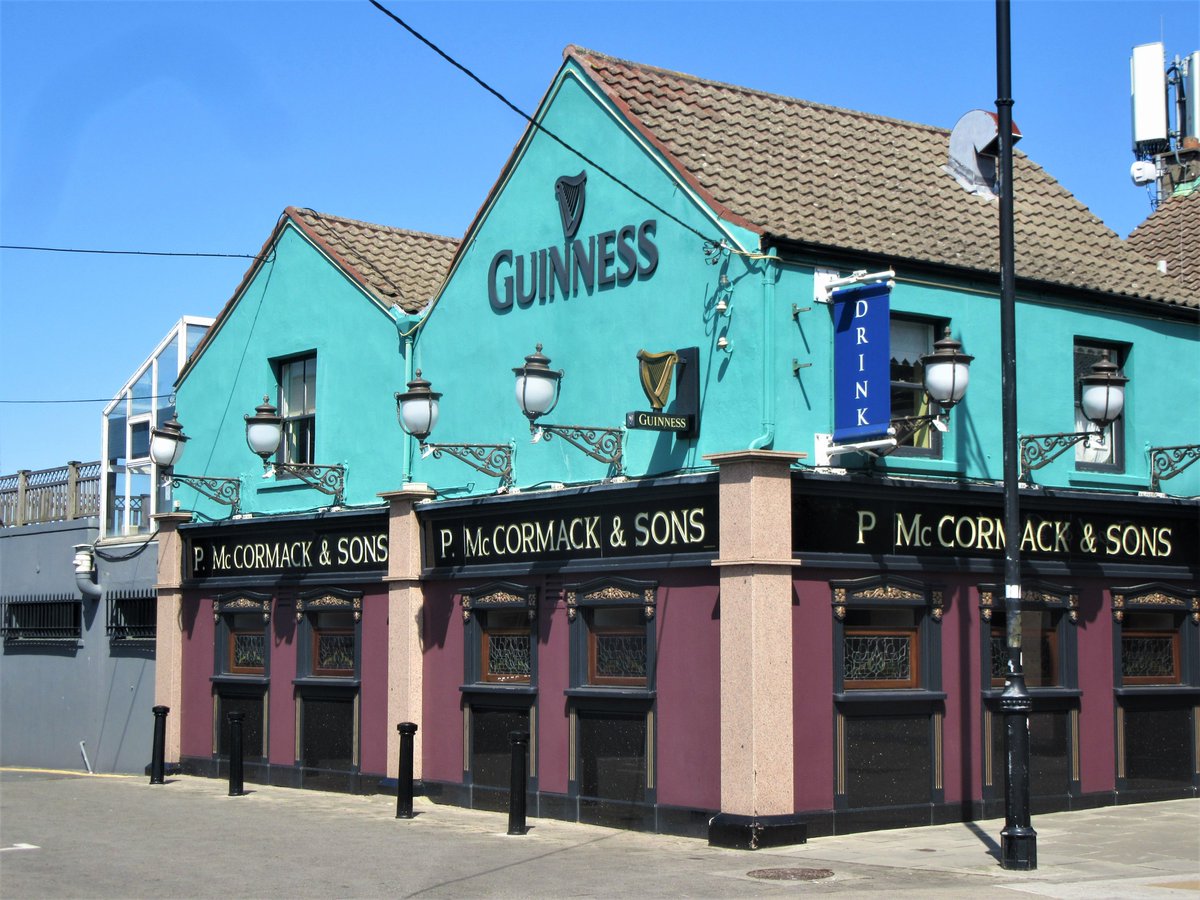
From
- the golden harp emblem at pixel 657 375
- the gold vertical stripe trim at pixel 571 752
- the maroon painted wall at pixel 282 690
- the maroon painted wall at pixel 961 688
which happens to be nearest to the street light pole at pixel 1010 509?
the maroon painted wall at pixel 961 688

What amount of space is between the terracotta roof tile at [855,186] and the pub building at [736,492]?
0.06m

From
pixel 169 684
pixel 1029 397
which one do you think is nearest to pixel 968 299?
pixel 1029 397

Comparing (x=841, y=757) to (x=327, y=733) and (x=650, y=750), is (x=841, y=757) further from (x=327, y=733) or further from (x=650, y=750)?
(x=327, y=733)

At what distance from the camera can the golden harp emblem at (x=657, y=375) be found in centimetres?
1555

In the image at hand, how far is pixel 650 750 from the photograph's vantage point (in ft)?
50.1

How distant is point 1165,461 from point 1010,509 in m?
5.93

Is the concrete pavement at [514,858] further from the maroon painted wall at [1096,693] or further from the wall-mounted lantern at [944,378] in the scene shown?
the wall-mounted lantern at [944,378]

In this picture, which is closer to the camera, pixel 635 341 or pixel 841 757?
pixel 841 757

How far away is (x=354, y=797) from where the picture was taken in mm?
18984

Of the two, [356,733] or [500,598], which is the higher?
[500,598]

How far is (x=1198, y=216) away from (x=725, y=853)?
11.6m

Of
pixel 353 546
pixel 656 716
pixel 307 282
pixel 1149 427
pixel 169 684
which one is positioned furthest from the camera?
pixel 169 684

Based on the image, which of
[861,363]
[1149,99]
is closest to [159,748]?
[861,363]

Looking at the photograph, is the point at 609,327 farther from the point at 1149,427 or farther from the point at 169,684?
the point at 169,684
